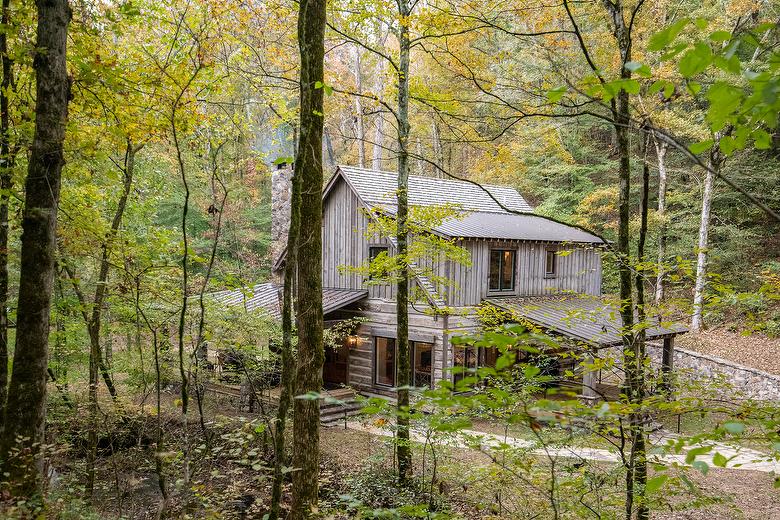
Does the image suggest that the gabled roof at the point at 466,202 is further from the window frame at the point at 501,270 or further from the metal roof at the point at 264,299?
the metal roof at the point at 264,299

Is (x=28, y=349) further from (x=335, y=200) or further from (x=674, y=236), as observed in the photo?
(x=674, y=236)

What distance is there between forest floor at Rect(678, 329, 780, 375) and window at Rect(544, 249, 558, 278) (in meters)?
6.21

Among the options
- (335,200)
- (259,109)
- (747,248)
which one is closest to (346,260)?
(335,200)

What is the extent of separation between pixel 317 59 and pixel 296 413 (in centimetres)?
376

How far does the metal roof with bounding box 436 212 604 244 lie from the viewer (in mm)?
14781

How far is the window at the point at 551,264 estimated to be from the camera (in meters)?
17.5

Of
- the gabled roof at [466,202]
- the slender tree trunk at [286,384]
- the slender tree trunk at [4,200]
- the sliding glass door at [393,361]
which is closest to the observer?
the slender tree trunk at [286,384]

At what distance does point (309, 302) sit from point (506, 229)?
41.9ft

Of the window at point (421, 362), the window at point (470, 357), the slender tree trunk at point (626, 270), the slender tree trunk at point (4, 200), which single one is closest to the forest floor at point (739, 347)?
the window at point (470, 357)

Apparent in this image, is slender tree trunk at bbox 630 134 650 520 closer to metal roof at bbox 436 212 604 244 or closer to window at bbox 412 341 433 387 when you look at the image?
metal roof at bbox 436 212 604 244

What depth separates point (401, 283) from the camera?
9.17 meters

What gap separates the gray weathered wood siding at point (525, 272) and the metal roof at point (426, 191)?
174 centimetres

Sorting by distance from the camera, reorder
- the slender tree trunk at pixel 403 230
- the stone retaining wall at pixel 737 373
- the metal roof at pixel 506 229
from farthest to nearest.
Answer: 1. the metal roof at pixel 506 229
2. the stone retaining wall at pixel 737 373
3. the slender tree trunk at pixel 403 230

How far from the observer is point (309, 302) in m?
4.81
